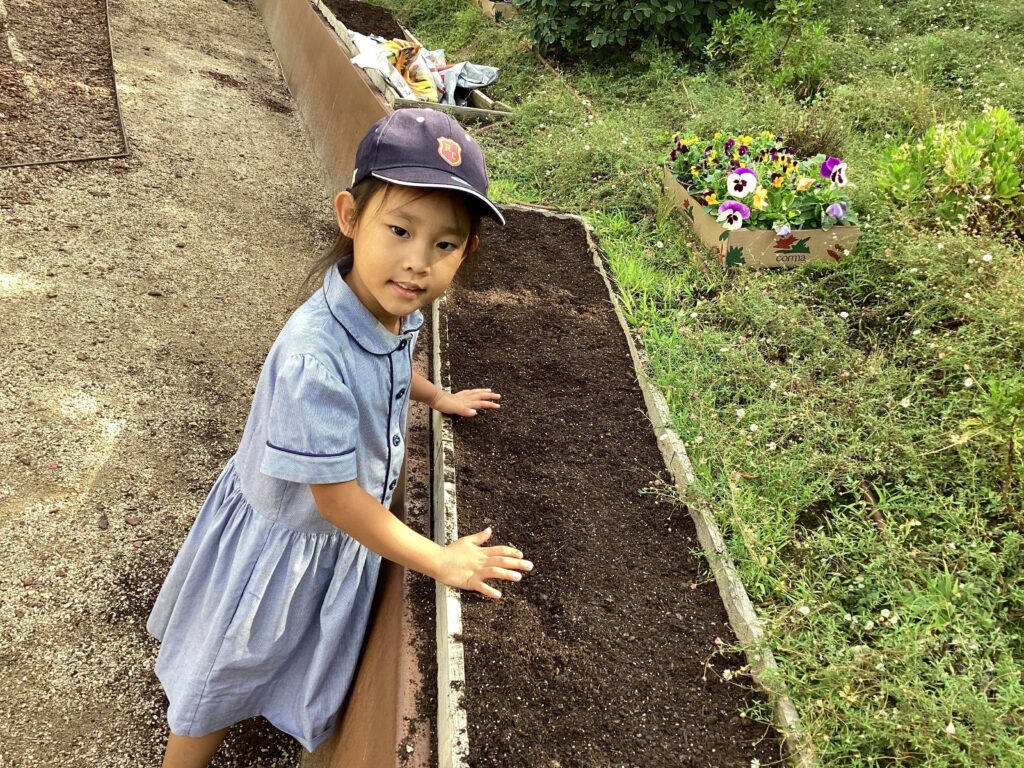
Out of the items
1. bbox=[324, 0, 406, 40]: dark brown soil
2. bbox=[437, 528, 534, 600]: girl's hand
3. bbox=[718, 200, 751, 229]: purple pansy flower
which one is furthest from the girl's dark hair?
bbox=[324, 0, 406, 40]: dark brown soil

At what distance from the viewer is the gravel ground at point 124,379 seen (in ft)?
6.86

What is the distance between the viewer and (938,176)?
3.29m

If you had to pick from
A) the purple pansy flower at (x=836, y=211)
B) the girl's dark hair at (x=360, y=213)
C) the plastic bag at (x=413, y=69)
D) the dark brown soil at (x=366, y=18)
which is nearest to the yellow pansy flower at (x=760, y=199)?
the purple pansy flower at (x=836, y=211)

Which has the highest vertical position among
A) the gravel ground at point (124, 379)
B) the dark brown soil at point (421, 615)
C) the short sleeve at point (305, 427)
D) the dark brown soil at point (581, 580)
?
the short sleeve at point (305, 427)

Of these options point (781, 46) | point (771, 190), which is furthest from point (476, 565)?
point (781, 46)

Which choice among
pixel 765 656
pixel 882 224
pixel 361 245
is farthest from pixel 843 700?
pixel 882 224

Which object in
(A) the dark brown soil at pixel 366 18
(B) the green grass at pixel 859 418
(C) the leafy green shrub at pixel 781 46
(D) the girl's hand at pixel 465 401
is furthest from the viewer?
(A) the dark brown soil at pixel 366 18

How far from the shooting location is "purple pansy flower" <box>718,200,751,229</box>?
3.25 metres

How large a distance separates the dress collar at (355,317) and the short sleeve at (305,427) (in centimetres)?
14

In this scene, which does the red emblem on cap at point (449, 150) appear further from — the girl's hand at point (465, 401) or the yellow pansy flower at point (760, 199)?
the yellow pansy flower at point (760, 199)

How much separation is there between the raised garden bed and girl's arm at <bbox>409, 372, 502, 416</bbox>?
3458mm

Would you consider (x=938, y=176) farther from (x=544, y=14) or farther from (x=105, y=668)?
(x=544, y=14)

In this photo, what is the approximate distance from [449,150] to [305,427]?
626 mm

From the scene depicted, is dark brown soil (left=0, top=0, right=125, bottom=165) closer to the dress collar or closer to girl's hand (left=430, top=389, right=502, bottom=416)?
girl's hand (left=430, top=389, right=502, bottom=416)
